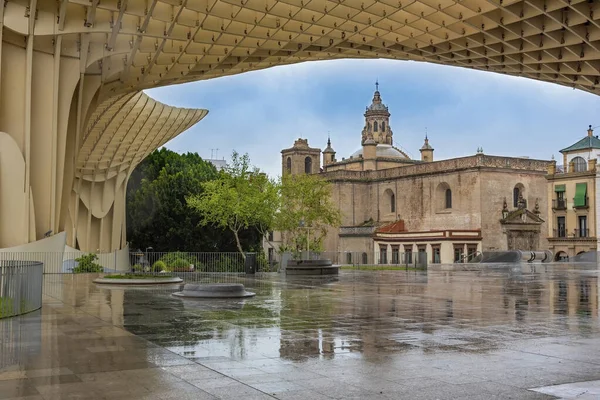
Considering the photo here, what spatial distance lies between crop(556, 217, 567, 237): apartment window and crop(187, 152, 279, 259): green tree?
138 ft

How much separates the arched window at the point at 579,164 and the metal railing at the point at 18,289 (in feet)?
274

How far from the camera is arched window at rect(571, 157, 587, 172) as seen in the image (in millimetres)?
89262

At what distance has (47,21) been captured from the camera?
96.7 feet

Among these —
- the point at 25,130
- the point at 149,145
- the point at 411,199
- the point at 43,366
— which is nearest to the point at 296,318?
the point at 43,366

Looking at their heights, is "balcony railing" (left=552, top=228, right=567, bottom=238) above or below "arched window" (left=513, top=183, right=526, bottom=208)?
below

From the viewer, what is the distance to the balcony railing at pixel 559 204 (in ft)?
278

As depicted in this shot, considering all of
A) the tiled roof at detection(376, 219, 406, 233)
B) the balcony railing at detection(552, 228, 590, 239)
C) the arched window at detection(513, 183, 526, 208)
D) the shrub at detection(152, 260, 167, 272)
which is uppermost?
the arched window at detection(513, 183, 526, 208)

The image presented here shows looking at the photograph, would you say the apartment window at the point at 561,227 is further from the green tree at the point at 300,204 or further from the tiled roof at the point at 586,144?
the green tree at the point at 300,204

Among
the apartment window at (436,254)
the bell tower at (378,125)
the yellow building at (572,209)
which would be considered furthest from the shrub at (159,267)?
the bell tower at (378,125)

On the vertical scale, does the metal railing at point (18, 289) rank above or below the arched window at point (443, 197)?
below

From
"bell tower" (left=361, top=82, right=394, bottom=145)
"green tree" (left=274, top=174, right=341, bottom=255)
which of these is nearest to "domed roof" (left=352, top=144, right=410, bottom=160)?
"bell tower" (left=361, top=82, right=394, bottom=145)

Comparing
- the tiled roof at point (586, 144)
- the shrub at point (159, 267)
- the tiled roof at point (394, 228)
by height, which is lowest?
the shrub at point (159, 267)

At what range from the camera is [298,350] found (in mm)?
11367

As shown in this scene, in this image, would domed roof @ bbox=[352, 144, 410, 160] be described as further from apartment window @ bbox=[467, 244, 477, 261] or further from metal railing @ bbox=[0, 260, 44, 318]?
metal railing @ bbox=[0, 260, 44, 318]
